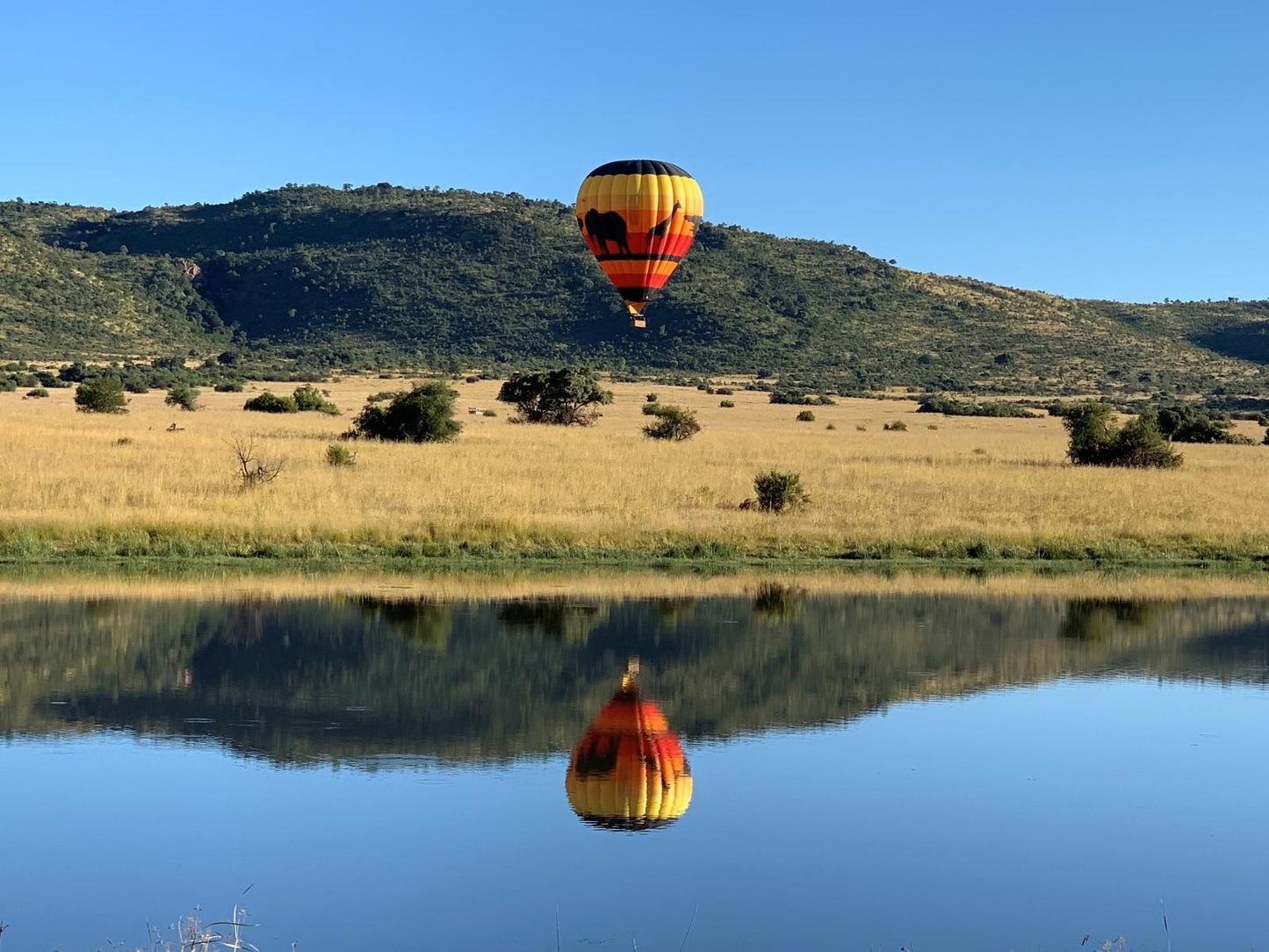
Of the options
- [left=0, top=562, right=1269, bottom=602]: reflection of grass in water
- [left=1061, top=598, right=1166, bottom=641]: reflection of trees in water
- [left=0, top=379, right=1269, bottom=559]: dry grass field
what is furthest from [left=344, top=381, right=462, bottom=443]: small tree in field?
[left=1061, top=598, right=1166, bottom=641]: reflection of trees in water

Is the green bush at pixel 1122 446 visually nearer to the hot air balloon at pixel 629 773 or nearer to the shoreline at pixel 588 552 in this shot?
the shoreline at pixel 588 552

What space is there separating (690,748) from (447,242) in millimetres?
128577

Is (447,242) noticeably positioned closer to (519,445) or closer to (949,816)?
(519,445)

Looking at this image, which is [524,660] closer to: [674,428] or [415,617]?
[415,617]

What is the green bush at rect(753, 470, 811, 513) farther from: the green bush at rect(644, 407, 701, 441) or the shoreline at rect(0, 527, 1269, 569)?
the green bush at rect(644, 407, 701, 441)

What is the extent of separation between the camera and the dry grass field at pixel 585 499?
2569cm

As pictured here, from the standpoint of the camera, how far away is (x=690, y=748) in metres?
13.8

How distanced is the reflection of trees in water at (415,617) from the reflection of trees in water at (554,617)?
753 millimetres

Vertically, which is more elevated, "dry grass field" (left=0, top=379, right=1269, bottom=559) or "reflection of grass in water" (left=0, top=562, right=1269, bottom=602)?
"dry grass field" (left=0, top=379, right=1269, bottom=559)

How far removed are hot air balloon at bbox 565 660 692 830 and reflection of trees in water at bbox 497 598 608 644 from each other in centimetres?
376

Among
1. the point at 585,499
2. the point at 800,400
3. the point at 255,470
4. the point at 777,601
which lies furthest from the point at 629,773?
the point at 800,400

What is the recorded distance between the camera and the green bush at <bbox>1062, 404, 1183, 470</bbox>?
146 feet

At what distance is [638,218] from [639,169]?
1.30 metres

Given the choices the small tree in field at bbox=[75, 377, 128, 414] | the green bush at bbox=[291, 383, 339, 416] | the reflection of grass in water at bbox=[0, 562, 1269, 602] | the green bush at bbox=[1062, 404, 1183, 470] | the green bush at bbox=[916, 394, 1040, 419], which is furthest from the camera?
the green bush at bbox=[916, 394, 1040, 419]
